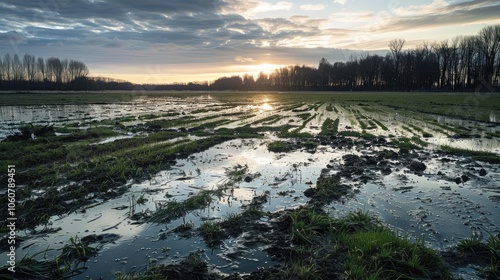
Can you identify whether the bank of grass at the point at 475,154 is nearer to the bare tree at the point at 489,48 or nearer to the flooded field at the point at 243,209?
the flooded field at the point at 243,209

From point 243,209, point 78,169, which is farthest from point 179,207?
point 78,169

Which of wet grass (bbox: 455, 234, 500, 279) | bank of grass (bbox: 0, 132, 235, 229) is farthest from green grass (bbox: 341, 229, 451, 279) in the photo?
bank of grass (bbox: 0, 132, 235, 229)

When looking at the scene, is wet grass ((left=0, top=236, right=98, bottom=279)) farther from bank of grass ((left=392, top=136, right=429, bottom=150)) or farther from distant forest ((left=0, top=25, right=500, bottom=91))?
distant forest ((left=0, top=25, right=500, bottom=91))

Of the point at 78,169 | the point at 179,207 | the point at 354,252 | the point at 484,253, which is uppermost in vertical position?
the point at 78,169

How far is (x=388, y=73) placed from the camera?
127500 millimetres

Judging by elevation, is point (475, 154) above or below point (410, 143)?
below

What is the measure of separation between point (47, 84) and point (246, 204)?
16734 cm

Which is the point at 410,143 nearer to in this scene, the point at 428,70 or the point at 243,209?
the point at 243,209

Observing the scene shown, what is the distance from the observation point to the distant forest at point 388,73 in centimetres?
9912

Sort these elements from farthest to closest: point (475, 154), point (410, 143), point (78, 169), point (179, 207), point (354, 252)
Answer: point (410, 143), point (475, 154), point (78, 169), point (179, 207), point (354, 252)

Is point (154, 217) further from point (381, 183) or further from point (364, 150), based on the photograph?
point (364, 150)

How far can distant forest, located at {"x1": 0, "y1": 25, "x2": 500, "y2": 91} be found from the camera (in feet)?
325

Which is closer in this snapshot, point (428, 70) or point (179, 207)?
point (179, 207)

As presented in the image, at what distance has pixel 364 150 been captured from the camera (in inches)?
595
